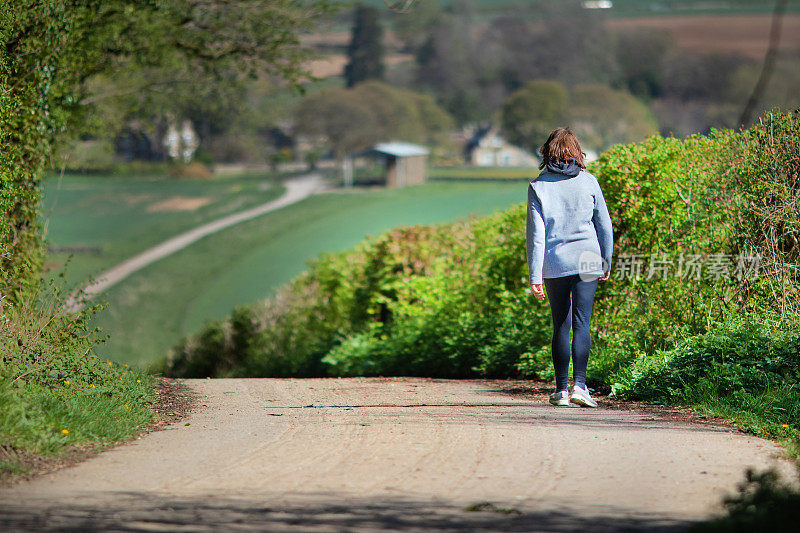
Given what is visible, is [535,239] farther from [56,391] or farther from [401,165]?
[401,165]

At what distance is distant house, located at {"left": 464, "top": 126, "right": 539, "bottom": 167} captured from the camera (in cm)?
8756

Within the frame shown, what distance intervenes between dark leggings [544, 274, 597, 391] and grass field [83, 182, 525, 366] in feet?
91.8

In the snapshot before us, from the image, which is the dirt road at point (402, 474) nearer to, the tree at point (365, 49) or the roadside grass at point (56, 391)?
the roadside grass at point (56, 391)

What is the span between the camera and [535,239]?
6980mm

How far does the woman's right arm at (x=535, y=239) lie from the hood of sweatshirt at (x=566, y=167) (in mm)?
206

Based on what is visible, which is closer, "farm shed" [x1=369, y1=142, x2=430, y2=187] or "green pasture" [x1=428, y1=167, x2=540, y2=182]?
"farm shed" [x1=369, y1=142, x2=430, y2=187]

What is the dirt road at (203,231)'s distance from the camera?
57875mm

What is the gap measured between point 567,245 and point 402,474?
2691 millimetres

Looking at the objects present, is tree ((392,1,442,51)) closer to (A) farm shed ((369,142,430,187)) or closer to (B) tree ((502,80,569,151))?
(B) tree ((502,80,569,151))

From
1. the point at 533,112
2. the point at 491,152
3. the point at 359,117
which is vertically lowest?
the point at 491,152

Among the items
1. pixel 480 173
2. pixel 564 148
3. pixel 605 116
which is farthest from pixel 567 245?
pixel 480 173

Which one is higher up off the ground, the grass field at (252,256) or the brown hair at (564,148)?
the brown hair at (564,148)

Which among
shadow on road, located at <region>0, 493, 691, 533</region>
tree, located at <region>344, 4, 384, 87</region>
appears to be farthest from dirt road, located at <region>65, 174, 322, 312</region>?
shadow on road, located at <region>0, 493, 691, 533</region>

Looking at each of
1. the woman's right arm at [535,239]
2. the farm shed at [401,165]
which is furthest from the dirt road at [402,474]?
the farm shed at [401,165]
